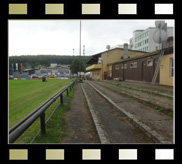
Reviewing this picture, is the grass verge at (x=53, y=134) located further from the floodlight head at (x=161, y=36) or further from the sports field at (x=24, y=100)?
the floodlight head at (x=161, y=36)

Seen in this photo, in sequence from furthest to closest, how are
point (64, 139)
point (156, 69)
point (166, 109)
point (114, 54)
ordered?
point (114, 54) → point (156, 69) → point (166, 109) → point (64, 139)

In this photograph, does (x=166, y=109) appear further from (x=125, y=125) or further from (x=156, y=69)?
(x=156, y=69)

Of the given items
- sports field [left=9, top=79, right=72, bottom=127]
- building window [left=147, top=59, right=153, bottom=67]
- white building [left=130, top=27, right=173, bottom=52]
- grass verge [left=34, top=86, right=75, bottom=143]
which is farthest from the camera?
white building [left=130, top=27, right=173, bottom=52]

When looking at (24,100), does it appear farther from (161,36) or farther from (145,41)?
(145,41)

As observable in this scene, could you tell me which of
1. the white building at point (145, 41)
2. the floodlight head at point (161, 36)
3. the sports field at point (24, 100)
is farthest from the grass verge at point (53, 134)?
the white building at point (145, 41)

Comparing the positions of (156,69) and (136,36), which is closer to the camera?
(156,69)

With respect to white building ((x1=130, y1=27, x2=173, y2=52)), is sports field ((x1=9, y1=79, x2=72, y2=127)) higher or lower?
lower

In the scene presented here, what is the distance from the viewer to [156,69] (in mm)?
16797

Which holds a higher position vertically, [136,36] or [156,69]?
[136,36]

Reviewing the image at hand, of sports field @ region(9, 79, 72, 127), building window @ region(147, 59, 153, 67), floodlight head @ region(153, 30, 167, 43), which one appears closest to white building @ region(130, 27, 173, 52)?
building window @ region(147, 59, 153, 67)

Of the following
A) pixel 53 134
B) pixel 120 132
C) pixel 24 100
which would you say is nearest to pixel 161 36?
pixel 24 100

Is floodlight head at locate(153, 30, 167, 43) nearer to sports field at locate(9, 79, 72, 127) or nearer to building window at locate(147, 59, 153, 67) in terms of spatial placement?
building window at locate(147, 59, 153, 67)
